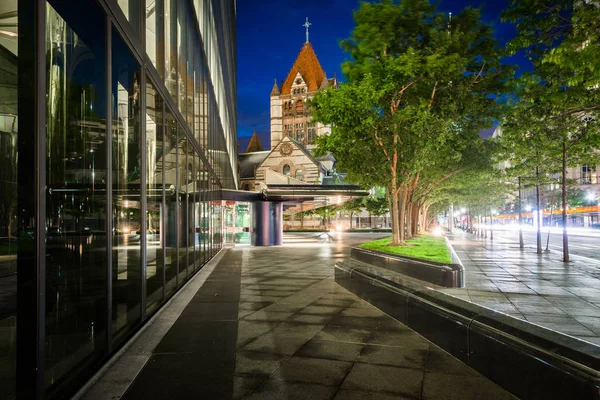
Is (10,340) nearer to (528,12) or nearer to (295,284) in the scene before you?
(295,284)

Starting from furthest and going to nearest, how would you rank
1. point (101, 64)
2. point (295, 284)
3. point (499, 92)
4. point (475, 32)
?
point (499, 92)
point (475, 32)
point (295, 284)
point (101, 64)

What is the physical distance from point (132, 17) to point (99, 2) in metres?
1.38

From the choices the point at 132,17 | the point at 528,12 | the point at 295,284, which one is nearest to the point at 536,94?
the point at 528,12

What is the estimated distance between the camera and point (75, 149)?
8.42 m

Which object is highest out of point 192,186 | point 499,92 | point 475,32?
point 475,32

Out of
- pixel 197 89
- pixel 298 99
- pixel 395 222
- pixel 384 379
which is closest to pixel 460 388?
pixel 384 379

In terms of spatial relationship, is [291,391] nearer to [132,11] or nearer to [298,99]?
[132,11]

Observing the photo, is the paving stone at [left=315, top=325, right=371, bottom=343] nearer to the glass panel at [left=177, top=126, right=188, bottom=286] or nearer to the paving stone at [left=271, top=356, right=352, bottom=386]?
the paving stone at [left=271, top=356, right=352, bottom=386]

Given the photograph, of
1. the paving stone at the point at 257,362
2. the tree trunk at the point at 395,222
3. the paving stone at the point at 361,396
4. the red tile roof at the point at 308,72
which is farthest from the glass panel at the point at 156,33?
the red tile roof at the point at 308,72

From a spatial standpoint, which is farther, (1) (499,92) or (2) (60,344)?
(1) (499,92)

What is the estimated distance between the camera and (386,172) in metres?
17.7

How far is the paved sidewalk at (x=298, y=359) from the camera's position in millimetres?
4145

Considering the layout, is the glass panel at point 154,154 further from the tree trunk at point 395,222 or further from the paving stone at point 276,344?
the tree trunk at point 395,222

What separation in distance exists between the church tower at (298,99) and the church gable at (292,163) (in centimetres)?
1585
